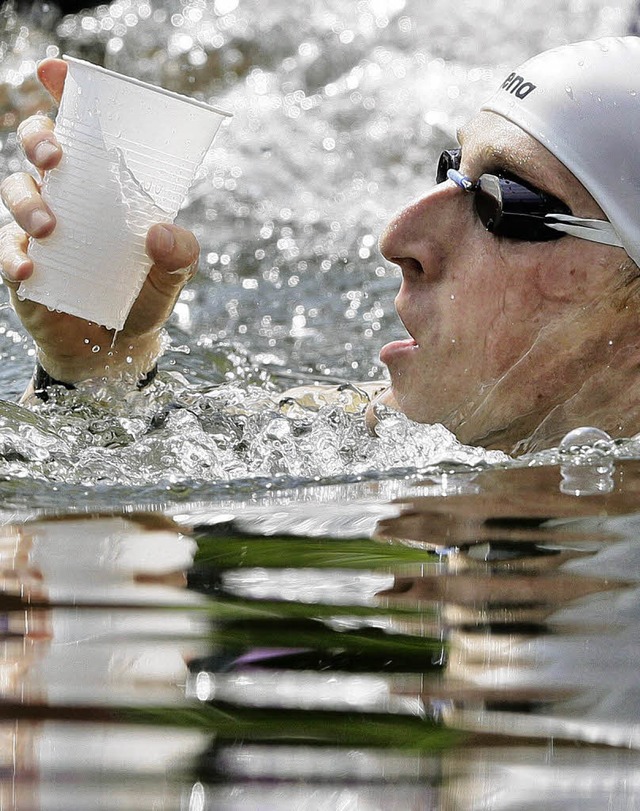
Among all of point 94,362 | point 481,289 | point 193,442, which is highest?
point 481,289

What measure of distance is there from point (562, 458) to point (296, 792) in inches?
59.1

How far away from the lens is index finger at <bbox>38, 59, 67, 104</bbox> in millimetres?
2576

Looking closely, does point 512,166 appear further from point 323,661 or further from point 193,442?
point 323,661

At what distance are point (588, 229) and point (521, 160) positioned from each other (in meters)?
0.22

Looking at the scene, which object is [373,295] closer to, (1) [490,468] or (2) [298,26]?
(1) [490,468]

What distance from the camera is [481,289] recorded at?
2672 mm

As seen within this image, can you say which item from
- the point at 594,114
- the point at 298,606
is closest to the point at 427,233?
the point at 594,114

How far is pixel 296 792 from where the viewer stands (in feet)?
3.35

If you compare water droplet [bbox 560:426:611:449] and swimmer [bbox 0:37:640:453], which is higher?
swimmer [bbox 0:37:640:453]

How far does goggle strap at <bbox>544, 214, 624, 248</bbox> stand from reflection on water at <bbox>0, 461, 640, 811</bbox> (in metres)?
0.86

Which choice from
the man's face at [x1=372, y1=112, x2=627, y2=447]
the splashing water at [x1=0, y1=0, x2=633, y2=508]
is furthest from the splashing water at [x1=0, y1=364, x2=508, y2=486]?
the man's face at [x1=372, y1=112, x2=627, y2=447]

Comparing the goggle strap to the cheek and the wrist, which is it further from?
the wrist

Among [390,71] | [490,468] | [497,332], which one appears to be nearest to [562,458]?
[490,468]

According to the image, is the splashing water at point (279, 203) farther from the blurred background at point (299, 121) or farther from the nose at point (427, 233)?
the nose at point (427, 233)
